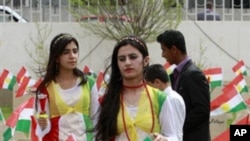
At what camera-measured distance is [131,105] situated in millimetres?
5223

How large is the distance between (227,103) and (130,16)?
695 centimetres

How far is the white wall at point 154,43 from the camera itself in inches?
711

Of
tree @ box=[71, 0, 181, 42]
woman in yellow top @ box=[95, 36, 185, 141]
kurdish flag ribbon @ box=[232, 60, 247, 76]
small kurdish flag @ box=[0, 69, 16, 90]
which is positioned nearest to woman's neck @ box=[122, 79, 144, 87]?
woman in yellow top @ box=[95, 36, 185, 141]

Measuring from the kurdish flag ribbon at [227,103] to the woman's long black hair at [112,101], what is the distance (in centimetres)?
557

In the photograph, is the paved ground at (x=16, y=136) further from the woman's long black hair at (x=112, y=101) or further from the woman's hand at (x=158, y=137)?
the woman's hand at (x=158, y=137)

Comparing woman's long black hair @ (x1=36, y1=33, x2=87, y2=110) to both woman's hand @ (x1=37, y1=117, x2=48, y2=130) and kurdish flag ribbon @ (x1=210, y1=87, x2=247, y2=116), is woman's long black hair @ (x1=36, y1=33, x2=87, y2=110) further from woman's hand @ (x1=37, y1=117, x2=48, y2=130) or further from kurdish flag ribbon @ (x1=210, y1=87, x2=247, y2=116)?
kurdish flag ribbon @ (x1=210, y1=87, x2=247, y2=116)

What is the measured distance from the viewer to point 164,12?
58.7 ft

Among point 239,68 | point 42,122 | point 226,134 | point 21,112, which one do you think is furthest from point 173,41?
point 239,68

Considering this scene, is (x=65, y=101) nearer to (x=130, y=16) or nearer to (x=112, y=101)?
(x=112, y=101)

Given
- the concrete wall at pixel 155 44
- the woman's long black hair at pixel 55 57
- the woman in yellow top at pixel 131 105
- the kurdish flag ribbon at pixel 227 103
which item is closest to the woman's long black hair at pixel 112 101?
the woman in yellow top at pixel 131 105

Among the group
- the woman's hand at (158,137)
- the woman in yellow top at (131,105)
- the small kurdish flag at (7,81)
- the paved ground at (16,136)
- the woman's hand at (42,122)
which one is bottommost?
the paved ground at (16,136)

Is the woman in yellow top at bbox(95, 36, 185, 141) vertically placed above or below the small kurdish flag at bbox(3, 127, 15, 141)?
above

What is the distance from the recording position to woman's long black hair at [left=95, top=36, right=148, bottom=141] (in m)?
5.17

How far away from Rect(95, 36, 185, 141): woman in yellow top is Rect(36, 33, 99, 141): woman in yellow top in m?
1.11
